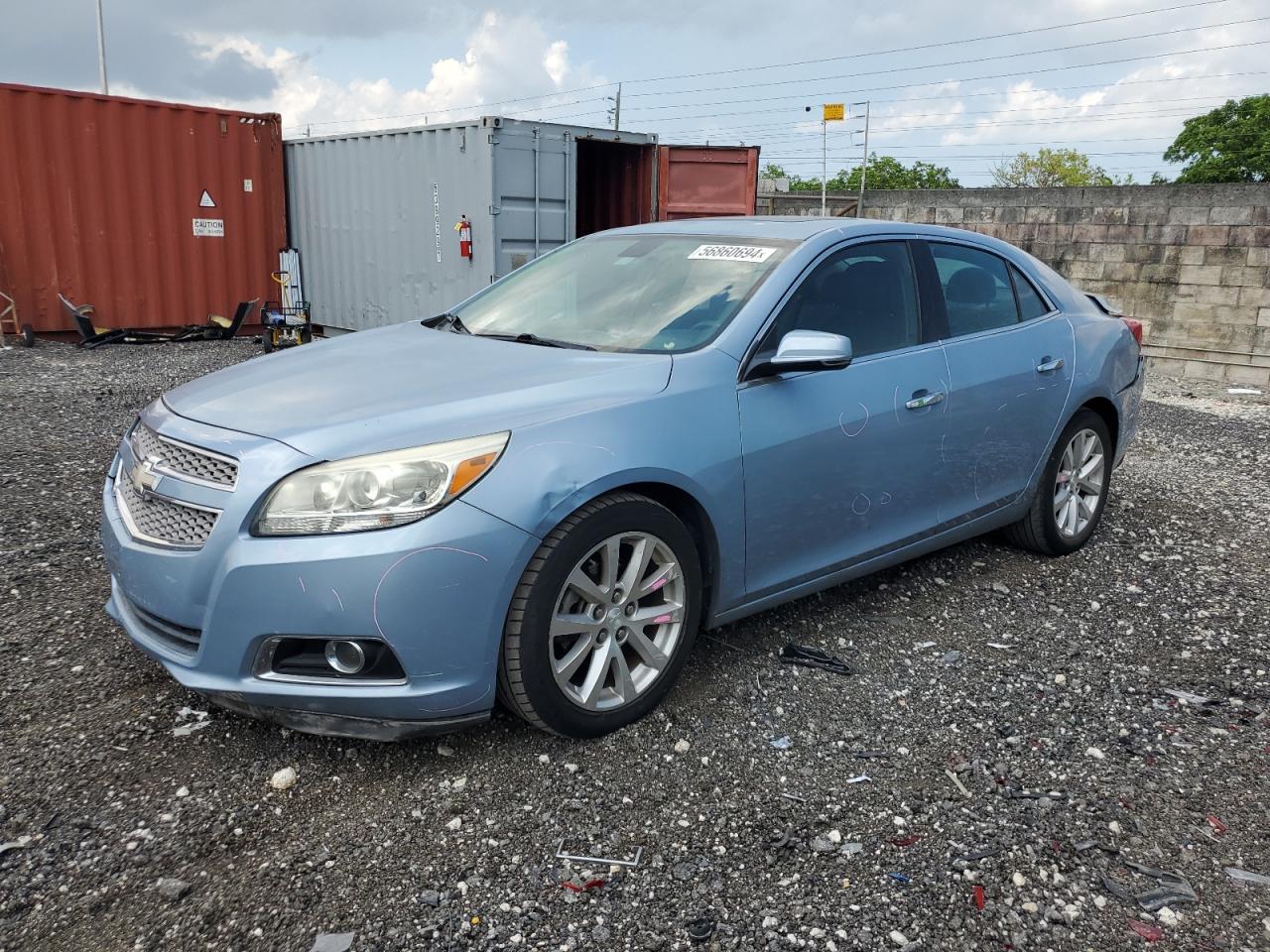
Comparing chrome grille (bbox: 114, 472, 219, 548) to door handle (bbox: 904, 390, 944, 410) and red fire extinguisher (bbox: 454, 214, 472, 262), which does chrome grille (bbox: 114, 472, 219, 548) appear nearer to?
door handle (bbox: 904, 390, 944, 410)

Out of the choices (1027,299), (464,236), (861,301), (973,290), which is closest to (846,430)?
(861,301)

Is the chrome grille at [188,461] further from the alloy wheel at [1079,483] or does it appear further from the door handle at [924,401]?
the alloy wheel at [1079,483]

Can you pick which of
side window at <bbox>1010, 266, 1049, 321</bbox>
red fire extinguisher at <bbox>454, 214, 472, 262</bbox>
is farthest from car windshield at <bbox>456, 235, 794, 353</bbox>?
red fire extinguisher at <bbox>454, 214, 472, 262</bbox>

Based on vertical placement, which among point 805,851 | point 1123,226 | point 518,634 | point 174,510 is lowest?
point 805,851

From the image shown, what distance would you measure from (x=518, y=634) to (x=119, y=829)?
116 centimetres

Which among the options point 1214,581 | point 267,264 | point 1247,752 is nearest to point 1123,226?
point 1214,581

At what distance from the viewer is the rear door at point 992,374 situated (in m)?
4.04

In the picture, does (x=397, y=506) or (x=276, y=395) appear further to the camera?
(x=276, y=395)

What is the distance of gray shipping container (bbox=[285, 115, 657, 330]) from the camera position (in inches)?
402

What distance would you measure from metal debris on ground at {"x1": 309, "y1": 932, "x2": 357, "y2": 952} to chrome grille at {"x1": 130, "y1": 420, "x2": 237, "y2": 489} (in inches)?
45.9

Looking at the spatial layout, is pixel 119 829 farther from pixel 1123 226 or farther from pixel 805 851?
pixel 1123 226

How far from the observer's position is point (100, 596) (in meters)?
4.03

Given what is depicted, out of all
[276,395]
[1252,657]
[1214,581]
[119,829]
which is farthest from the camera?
[1214,581]

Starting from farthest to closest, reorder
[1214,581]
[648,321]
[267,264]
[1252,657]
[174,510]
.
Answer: [267,264] < [1214,581] < [1252,657] < [648,321] < [174,510]
